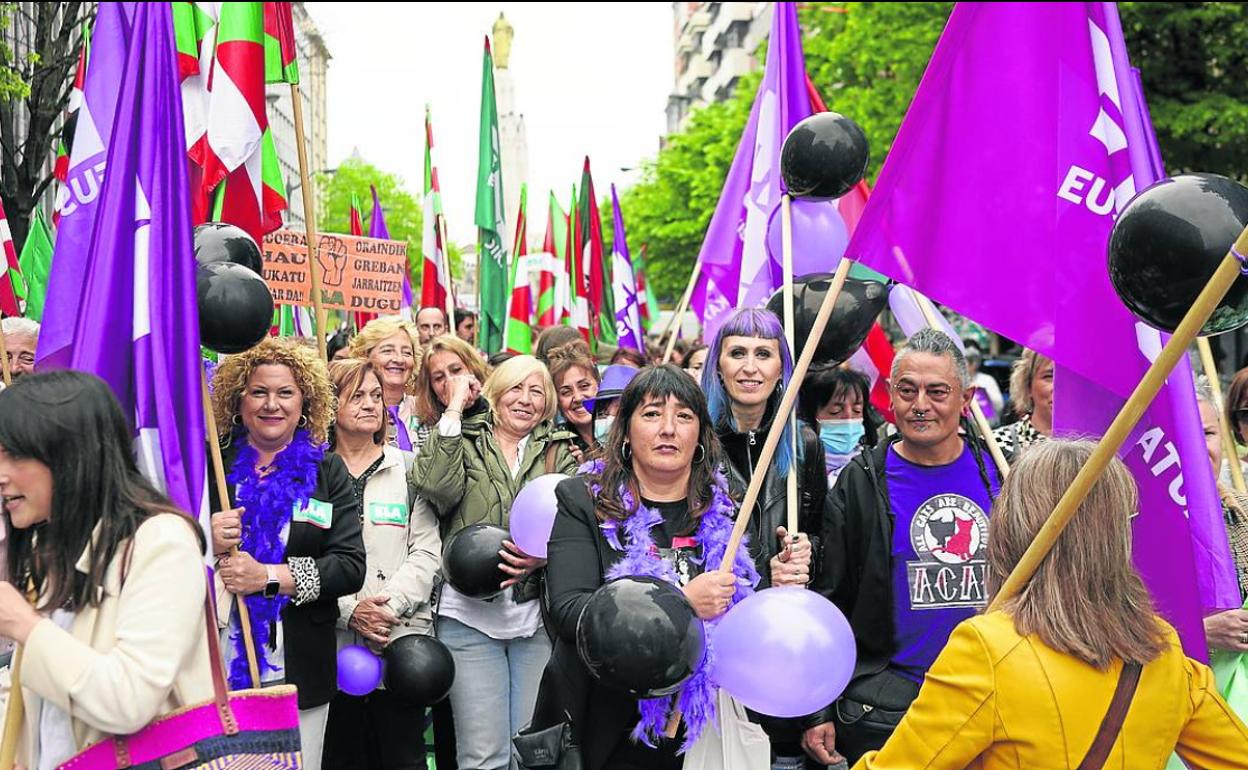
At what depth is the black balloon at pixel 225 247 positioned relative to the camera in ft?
15.2

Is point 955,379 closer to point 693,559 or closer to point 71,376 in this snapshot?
point 693,559

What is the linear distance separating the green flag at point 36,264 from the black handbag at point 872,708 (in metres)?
7.35

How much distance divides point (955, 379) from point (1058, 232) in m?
0.64

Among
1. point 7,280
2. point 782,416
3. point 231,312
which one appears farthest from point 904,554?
point 7,280

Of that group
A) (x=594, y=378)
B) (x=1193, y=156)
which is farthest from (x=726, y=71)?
(x=594, y=378)

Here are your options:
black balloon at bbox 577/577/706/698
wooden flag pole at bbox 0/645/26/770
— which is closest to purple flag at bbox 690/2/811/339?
black balloon at bbox 577/577/706/698

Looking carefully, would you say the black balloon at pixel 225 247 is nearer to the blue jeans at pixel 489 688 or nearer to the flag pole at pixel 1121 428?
the blue jeans at pixel 489 688

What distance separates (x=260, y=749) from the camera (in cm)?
285

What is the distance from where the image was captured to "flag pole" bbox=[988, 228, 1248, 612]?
2.41m

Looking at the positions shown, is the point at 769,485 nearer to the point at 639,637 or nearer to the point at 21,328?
the point at 639,637

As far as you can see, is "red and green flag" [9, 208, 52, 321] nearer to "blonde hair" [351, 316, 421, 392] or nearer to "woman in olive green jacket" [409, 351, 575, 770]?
"blonde hair" [351, 316, 421, 392]

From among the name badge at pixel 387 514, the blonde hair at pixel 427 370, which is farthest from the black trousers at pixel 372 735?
the blonde hair at pixel 427 370

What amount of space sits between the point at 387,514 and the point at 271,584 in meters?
0.98

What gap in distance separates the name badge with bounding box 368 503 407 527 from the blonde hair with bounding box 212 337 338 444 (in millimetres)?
575
